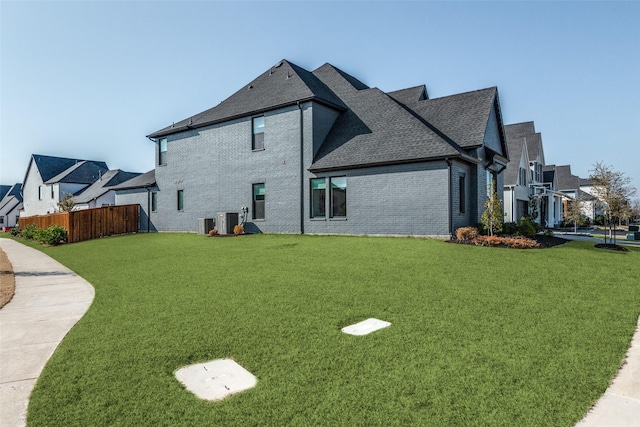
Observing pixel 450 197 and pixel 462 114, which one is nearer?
pixel 450 197

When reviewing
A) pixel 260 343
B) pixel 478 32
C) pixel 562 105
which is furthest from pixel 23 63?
pixel 562 105

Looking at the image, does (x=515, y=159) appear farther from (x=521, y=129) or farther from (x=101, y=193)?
(x=101, y=193)

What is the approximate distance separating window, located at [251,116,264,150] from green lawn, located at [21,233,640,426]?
1204 centimetres

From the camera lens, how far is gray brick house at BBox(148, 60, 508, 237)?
1496 cm

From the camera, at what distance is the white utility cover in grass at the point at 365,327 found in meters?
4.63

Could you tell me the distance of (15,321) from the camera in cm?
551

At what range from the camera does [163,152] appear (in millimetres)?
24219

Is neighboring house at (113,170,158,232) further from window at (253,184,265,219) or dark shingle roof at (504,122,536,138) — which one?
dark shingle roof at (504,122,536,138)

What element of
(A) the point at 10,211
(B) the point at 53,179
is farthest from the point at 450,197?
(A) the point at 10,211

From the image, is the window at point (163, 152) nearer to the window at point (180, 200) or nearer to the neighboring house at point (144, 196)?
the neighboring house at point (144, 196)

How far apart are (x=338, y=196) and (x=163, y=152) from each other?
46.3 feet

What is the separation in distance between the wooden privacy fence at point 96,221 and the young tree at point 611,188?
A: 26.5 m

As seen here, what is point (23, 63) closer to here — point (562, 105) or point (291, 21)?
point (291, 21)

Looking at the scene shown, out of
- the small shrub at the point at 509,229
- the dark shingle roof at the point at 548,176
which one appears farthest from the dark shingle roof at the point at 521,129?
the small shrub at the point at 509,229
